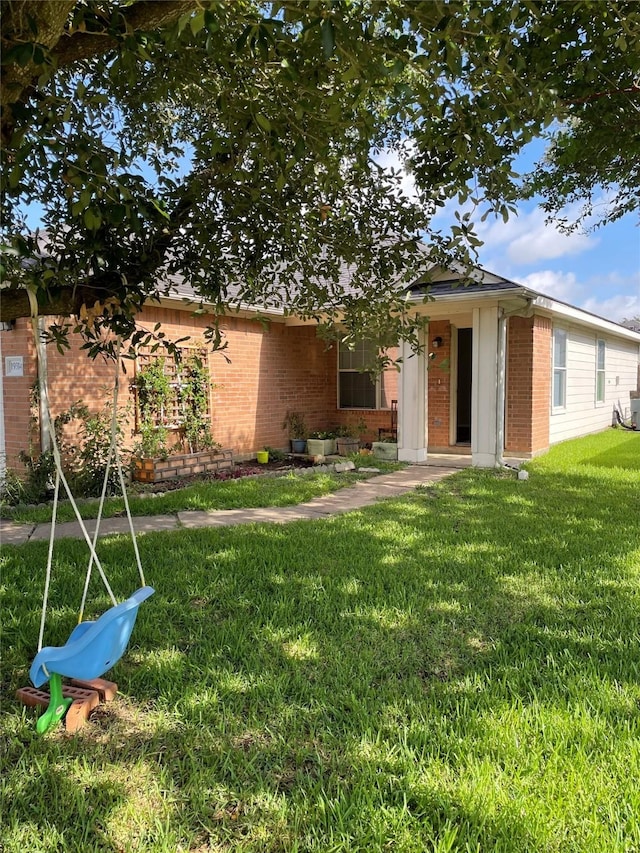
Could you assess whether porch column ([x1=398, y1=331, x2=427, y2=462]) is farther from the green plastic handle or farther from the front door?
Result: the green plastic handle

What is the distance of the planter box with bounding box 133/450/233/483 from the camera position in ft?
29.3

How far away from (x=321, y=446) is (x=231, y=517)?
5.32 metres

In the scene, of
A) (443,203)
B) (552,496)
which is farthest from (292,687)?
(552,496)

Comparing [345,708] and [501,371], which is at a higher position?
[501,371]

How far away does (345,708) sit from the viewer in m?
2.82

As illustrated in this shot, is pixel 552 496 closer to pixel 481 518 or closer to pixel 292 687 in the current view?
pixel 481 518

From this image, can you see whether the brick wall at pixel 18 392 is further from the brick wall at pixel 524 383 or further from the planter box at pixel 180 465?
the brick wall at pixel 524 383

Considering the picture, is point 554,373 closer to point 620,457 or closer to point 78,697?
point 620,457

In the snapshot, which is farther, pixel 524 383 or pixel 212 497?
pixel 524 383

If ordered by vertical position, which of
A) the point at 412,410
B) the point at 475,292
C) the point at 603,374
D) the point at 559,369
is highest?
the point at 475,292

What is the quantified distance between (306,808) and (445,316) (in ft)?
32.3

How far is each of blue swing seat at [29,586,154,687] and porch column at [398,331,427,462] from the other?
8.45 m

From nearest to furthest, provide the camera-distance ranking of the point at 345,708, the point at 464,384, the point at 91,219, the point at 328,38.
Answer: the point at 328,38 < the point at 91,219 < the point at 345,708 < the point at 464,384

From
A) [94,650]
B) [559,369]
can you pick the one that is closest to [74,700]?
[94,650]
